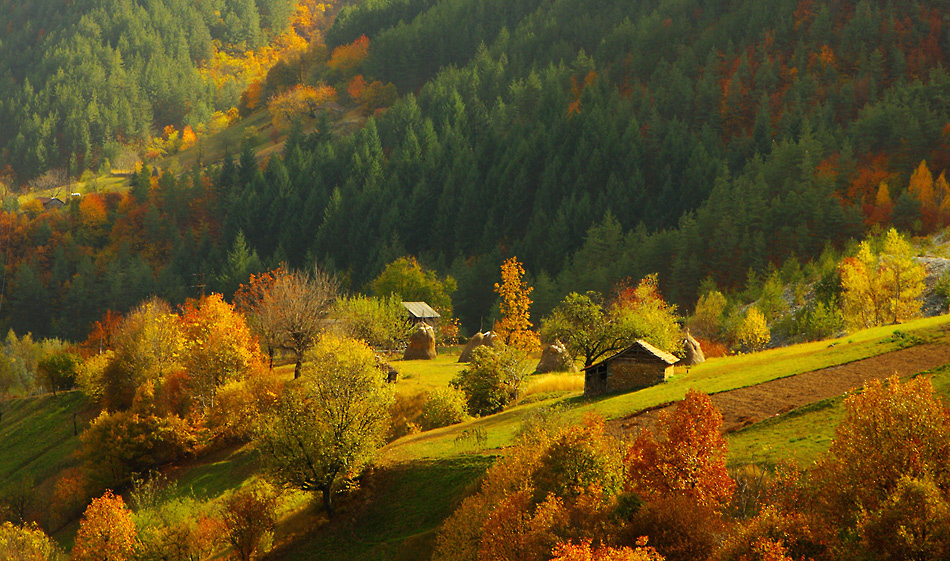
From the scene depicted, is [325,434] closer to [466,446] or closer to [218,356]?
[466,446]

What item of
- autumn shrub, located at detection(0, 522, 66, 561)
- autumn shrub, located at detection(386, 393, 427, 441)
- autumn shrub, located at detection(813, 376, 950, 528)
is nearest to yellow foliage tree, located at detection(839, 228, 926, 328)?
autumn shrub, located at detection(386, 393, 427, 441)

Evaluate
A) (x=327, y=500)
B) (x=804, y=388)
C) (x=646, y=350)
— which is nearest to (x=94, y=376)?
(x=327, y=500)

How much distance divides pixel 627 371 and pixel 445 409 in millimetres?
14276

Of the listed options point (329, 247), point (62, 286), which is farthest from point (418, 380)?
point (62, 286)

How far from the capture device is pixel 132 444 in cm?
7981

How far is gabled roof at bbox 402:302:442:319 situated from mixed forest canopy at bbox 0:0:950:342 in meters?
11.9

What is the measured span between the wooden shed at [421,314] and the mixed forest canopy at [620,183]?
38.2 feet

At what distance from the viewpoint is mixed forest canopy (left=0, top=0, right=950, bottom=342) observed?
5034 inches

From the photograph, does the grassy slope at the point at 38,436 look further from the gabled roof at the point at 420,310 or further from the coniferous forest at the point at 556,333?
the gabled roof at the point at 420,310

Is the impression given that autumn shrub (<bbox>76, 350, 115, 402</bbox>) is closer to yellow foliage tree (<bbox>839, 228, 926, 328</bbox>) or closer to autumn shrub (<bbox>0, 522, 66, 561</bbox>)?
autumn shrub (<bbox>0, 522, 66, 561</bbox>)

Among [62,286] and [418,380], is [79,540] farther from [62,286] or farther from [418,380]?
[62,286]

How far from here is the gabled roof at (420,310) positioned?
11293 cm

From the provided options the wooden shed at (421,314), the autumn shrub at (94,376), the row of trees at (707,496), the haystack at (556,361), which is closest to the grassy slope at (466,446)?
the row of trees at (707,496)

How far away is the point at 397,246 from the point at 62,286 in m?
79.0
